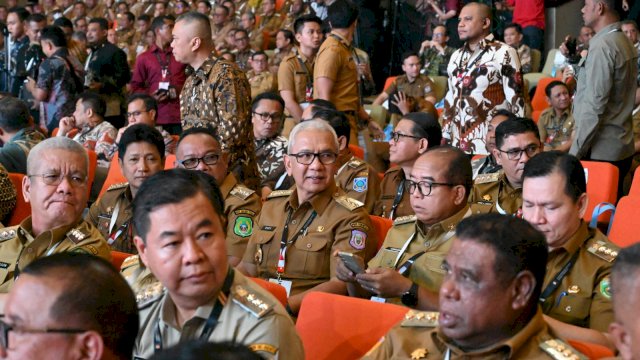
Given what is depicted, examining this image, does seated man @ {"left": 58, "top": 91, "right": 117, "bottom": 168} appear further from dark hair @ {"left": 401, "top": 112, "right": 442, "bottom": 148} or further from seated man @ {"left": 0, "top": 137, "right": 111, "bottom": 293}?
seated man @ {"left": 0, "top": 137, "right": 111, "bottom": 293}

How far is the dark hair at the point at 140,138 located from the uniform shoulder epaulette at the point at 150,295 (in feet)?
6.28

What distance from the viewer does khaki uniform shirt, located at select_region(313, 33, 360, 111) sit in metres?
5.52

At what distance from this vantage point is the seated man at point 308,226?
333 cm

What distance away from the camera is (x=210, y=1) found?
39.1 feet

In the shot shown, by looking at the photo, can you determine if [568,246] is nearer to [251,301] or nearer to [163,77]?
[251,301]

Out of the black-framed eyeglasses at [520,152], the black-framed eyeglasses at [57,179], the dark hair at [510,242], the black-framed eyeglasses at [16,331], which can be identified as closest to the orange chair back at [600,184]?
the black-framed eyeglasses at [520,152]

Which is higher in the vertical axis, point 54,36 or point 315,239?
point 54,36

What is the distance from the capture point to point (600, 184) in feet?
13.0

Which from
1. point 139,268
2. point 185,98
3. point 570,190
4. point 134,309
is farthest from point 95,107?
point 134,309

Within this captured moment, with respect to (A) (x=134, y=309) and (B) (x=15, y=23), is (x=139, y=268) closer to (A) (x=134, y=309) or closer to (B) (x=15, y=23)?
(A) (x=134, y=309)

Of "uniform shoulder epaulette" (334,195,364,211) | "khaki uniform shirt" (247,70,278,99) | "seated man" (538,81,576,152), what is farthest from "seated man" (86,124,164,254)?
"khaki uniform shirt" (247,70,278,99)

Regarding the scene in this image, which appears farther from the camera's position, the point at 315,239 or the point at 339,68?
the point at 339,68

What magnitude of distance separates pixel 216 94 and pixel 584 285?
237 centimetres

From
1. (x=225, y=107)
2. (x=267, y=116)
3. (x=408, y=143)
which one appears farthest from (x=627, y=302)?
(x=267, y=116)
